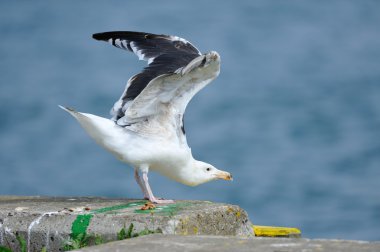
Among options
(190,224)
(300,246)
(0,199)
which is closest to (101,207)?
(190,224)

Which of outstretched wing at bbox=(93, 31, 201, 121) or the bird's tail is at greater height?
outstretched wing at bbox=(93, 31, 201, 121)

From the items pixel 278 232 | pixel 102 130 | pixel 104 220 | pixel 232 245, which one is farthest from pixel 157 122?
pixel 232 245

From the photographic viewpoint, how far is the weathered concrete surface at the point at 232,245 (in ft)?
12.5

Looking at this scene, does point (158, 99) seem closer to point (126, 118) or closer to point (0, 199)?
point (126, 118)

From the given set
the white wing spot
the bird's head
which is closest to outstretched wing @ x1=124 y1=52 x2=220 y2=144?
the bird's head

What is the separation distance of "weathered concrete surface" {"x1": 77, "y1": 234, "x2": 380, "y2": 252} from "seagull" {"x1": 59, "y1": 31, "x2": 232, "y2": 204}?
185 cm

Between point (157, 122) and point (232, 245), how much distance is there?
267 centimetres

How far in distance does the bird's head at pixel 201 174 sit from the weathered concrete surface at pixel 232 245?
2494 mm

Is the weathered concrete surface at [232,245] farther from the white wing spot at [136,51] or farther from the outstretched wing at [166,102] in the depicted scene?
the white wing spot at [136,51]

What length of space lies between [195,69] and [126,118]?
0.69m

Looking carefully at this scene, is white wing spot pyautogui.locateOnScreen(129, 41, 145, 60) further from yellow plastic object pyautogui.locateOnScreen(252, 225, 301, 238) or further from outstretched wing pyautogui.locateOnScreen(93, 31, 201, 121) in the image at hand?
yellow plastic object pyautogui.locateOnScreen(252, 225, 301, 238)

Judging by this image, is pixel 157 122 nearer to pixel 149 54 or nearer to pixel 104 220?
pixel 149 54

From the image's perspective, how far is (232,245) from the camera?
12.9 ft

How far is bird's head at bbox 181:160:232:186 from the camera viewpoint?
6715 millimetres
